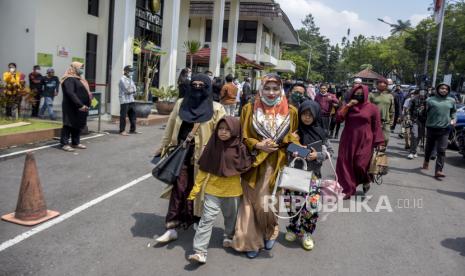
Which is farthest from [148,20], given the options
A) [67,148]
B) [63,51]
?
[67,148]

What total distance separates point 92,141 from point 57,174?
9.77 feet

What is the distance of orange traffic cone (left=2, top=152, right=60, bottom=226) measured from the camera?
452 cm

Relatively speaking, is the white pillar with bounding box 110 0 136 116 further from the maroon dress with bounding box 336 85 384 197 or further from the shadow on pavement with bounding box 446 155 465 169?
the shadow on pavement with bounding box 446 155 465 169

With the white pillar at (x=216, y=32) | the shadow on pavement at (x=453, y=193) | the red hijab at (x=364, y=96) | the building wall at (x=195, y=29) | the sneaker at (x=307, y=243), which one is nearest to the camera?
the sneaker at (x=307, y=243)

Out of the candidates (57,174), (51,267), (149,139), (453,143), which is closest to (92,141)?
(149,139)

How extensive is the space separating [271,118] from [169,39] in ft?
42.5

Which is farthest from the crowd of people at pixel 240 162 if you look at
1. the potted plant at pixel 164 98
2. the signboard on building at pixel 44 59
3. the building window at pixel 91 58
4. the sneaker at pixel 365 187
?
the building window at pixel 91 58

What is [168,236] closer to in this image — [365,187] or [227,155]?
[227,155]

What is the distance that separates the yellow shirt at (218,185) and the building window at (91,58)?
12937 millimetres

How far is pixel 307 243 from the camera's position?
443 centimetres

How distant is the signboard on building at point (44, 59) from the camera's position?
13.3m

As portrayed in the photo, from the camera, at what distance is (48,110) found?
11984mm

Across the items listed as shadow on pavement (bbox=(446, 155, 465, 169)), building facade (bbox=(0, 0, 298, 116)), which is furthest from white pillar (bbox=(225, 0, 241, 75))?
shadow on pavement (bbox=(446, 155, 465, 169))

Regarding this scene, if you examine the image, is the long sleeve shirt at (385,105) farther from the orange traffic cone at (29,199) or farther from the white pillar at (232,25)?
the white pillar at (232,25)
